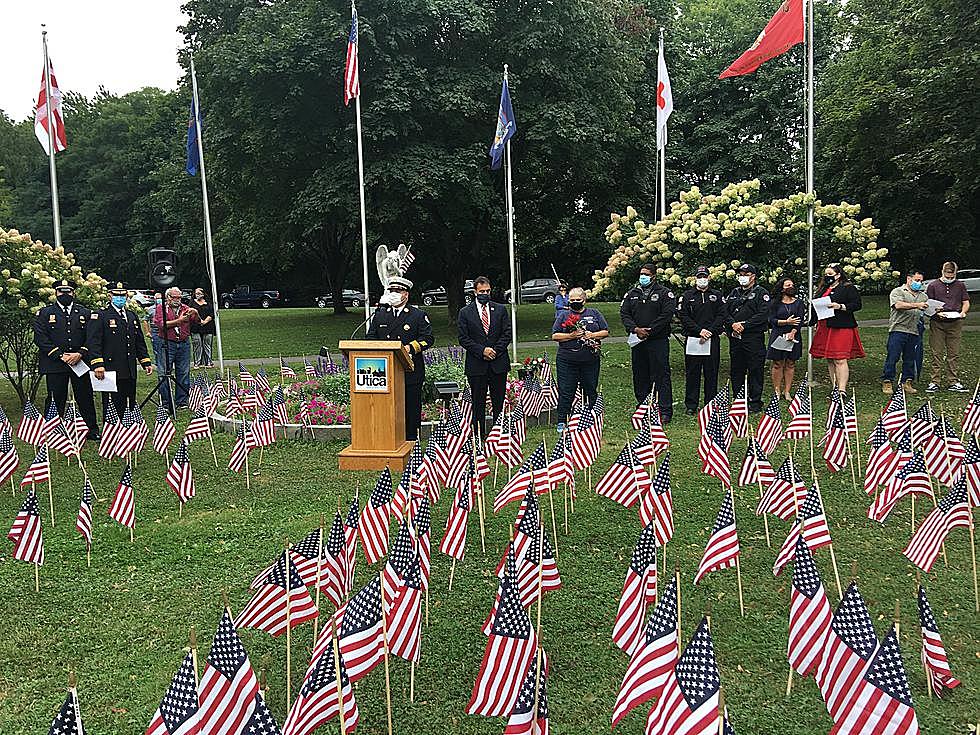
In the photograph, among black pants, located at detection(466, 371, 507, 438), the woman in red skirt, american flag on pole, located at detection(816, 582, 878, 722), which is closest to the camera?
american flag on pole, located at detection(816, 582, 878, 722)

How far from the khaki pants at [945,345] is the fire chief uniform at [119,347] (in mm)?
11654

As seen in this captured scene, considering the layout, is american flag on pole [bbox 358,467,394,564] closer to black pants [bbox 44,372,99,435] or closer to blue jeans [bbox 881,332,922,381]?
black pants [bbox 44,372,99,435]

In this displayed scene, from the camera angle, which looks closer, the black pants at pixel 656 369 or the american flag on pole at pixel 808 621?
the american flag on pole at pixel 808 621

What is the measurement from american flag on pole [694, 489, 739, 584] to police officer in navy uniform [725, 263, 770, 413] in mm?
7142

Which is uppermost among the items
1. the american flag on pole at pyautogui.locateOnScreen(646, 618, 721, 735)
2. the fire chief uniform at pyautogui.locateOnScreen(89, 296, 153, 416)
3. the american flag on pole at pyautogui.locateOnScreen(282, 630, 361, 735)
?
the fire chief uniform at pyautogui.locateOnScreen(89, 296, 153, 416)

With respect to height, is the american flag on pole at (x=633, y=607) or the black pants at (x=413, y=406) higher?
the black pants at (x=413, y=406)

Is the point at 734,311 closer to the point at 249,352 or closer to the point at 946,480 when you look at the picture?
the point at 946,480

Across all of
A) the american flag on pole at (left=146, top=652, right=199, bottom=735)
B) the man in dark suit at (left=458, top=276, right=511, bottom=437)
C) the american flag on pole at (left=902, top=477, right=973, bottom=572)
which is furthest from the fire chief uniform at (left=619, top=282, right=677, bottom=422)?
the american flag on pole at (left=146, top=652, right=199, bottom=735)

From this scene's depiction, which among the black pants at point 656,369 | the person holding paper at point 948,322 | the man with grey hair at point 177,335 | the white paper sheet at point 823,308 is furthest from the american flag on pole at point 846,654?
the man with grey hair at point 177,335

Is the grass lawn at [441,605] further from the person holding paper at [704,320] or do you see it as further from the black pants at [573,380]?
the person holding paper at [704,320]

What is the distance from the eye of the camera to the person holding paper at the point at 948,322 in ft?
43.8

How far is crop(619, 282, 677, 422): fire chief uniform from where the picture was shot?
11797mm

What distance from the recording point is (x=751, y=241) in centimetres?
1491

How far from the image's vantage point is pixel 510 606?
13.2 feet
